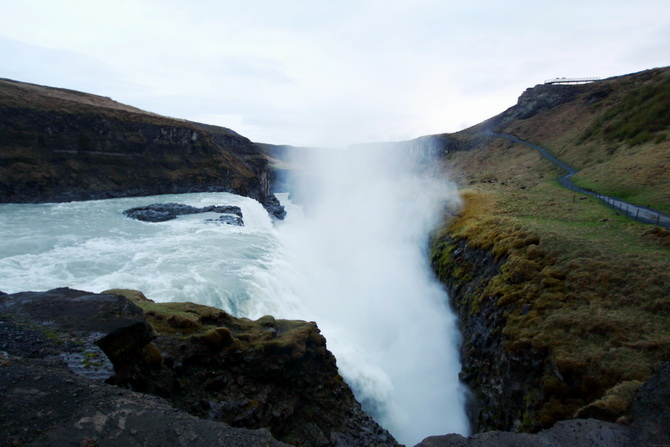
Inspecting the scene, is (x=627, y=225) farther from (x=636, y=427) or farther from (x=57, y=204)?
(x=57, y=204)

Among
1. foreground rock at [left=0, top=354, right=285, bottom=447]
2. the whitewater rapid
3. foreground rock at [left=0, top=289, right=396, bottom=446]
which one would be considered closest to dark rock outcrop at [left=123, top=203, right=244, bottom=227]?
the whitewater rapid

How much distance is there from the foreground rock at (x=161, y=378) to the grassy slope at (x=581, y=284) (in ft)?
23.9

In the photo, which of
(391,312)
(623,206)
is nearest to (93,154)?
(391,312)

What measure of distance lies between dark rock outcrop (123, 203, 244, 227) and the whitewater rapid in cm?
191

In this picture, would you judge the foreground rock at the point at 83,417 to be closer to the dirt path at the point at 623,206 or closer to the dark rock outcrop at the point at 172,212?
the dirt path at the point at 623,206

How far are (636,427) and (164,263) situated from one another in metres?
25.2

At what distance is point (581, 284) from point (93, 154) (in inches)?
2837

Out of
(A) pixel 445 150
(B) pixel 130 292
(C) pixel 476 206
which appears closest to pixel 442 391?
(B) pixel 130 292

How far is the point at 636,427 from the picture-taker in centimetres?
820

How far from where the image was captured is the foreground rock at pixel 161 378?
6336 millimetres

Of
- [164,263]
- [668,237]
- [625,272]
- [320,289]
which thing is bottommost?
[320,289]

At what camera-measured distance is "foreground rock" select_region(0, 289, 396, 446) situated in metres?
6.34

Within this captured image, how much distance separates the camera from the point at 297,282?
2647 cm

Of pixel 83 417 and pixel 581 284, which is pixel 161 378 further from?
pixel 581 284
